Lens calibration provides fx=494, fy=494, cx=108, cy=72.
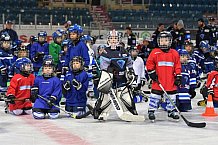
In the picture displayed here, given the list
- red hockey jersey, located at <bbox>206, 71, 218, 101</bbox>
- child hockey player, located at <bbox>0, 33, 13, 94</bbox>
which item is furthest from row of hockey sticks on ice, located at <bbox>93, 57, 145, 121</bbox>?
child hockey player, located at <bbox>0, 33, 13, 94</bbox>

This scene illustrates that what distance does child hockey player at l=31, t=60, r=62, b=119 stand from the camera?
5.86 m

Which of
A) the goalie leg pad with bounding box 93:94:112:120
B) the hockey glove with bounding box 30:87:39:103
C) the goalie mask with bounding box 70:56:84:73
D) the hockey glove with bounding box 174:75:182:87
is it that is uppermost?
the goalie mask with bounding box 70:56:84:73

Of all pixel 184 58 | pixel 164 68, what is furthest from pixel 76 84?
pixel 184 58

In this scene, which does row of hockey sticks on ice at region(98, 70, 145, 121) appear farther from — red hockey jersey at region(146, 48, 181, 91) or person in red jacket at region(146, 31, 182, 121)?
red hockey jersey at region(146, 48, 181, 91)

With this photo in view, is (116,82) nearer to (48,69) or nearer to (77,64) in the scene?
(77,64)

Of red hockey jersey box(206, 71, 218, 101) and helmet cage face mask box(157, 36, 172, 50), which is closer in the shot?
helmet cage face mask box(157, 36, 172, 50)

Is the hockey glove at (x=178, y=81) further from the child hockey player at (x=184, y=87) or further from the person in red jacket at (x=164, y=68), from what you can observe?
the child hockey player at (x=184, y=87)

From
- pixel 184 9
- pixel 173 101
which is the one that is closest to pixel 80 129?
pixel 173 101

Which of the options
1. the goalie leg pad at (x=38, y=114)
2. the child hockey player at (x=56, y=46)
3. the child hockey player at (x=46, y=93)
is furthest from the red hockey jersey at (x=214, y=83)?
the child hockey player at (x=56, y=46)

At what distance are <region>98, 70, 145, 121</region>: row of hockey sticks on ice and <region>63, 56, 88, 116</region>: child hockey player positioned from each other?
49 centimetres

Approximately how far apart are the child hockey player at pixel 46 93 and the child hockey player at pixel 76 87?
0.52ft

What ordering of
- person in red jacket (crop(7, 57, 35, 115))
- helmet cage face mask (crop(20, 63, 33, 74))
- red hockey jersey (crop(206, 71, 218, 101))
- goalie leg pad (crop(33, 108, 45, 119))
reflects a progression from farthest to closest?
1. red hockey jersey (crop(206, 71, 218, 101))
2. helmet cage face mask (crop(20, 63, 33, 74))
3. person in red jacket (crop(7, 57, 35, 115))
4. goalie leg pad (crop(33, 108, 45, 119))

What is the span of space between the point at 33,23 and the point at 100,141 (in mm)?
11718

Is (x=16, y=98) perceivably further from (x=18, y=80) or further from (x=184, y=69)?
(x=184, y=69)
